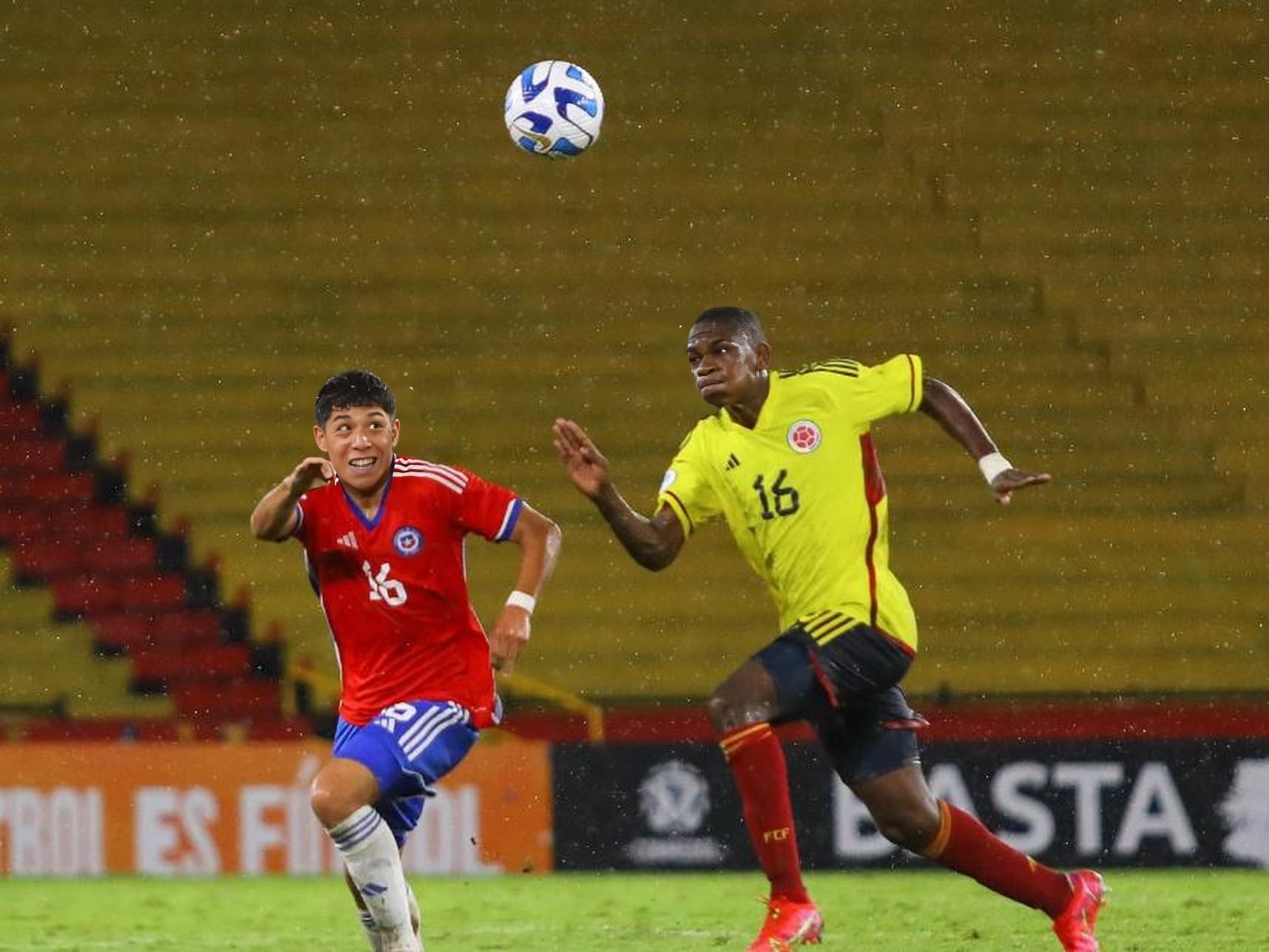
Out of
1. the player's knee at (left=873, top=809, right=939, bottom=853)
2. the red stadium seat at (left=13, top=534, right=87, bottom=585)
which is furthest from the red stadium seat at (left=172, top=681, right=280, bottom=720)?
the player's knee at (left=873, top=809, right=939, bottom=853)

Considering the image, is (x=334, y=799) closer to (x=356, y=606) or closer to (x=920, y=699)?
(x=356, y=606)

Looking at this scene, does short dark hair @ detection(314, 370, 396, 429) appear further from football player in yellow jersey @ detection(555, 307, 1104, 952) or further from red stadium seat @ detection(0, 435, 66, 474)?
red stadium seat @ detection(0, 435, 66, 474)

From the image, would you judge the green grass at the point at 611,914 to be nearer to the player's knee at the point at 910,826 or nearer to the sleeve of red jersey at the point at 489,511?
the player's knee at the point at 910,826

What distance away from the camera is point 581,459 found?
563 centimetres

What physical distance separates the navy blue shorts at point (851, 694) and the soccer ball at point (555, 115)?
3.27 m

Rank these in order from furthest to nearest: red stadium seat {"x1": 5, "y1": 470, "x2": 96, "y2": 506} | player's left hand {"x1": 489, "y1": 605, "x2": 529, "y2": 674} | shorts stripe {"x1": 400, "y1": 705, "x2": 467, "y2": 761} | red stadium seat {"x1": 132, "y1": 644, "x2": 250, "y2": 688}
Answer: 1. red stadium seat {"x1": 5, "y1": 470, "x2": 96, "y2": 506}
2. red stadium seat {"x1": 132, "y1": 644, "x2": 250, "y2": 688}
3. shorts stripe {"x1": 400, "y1": 705, "x2": 467, "y2": 761}
4. player's left hand {"x1": 489, "y1": 605, "x2": 529, "y2": 674}

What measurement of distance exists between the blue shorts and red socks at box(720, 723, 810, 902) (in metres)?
0.68

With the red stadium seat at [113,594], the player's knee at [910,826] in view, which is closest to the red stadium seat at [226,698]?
the red stadium seat at [113,594]

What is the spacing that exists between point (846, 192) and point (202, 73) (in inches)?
174

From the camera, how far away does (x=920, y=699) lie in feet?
38.4

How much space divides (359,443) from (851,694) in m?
1.40

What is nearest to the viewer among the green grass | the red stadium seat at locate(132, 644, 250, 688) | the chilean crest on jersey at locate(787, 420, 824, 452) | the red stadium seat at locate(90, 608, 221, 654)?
Answer: the chilean crest on jersey at locate(787, 420, 824, 452)

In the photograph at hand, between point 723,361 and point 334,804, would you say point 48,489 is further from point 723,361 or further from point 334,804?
point 334,804

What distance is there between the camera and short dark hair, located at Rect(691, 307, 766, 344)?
235 inches
